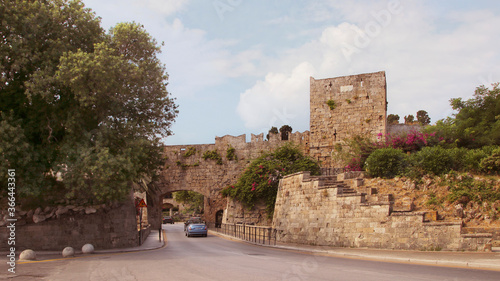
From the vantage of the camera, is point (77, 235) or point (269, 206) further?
point (269, 206)

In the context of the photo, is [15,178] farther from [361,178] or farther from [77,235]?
[361,178]

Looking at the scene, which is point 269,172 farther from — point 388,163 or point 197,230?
point 388,163

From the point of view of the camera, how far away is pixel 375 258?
46.2ft

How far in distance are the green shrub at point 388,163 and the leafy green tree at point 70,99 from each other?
10845mm

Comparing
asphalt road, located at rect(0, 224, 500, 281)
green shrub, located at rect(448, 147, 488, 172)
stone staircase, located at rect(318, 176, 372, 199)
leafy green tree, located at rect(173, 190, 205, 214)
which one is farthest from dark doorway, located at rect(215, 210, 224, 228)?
leafy green tree, located at rect(173, 190, 205, 214)

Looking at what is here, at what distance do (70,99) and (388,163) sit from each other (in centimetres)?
1501

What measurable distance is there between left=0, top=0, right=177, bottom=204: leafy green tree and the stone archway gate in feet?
60.9

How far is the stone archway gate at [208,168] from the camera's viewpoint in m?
38.2

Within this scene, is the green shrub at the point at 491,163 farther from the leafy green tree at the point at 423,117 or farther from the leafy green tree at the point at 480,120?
the leafy green tree at the point at 423,117

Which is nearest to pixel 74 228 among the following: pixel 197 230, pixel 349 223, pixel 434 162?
pixel 349 223

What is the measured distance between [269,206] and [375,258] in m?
18.5

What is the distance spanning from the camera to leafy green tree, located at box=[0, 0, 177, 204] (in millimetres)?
16266

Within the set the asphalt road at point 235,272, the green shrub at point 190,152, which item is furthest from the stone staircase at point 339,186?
the green shrub at point 190,152

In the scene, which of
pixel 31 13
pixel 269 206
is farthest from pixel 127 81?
pixel 269 206
